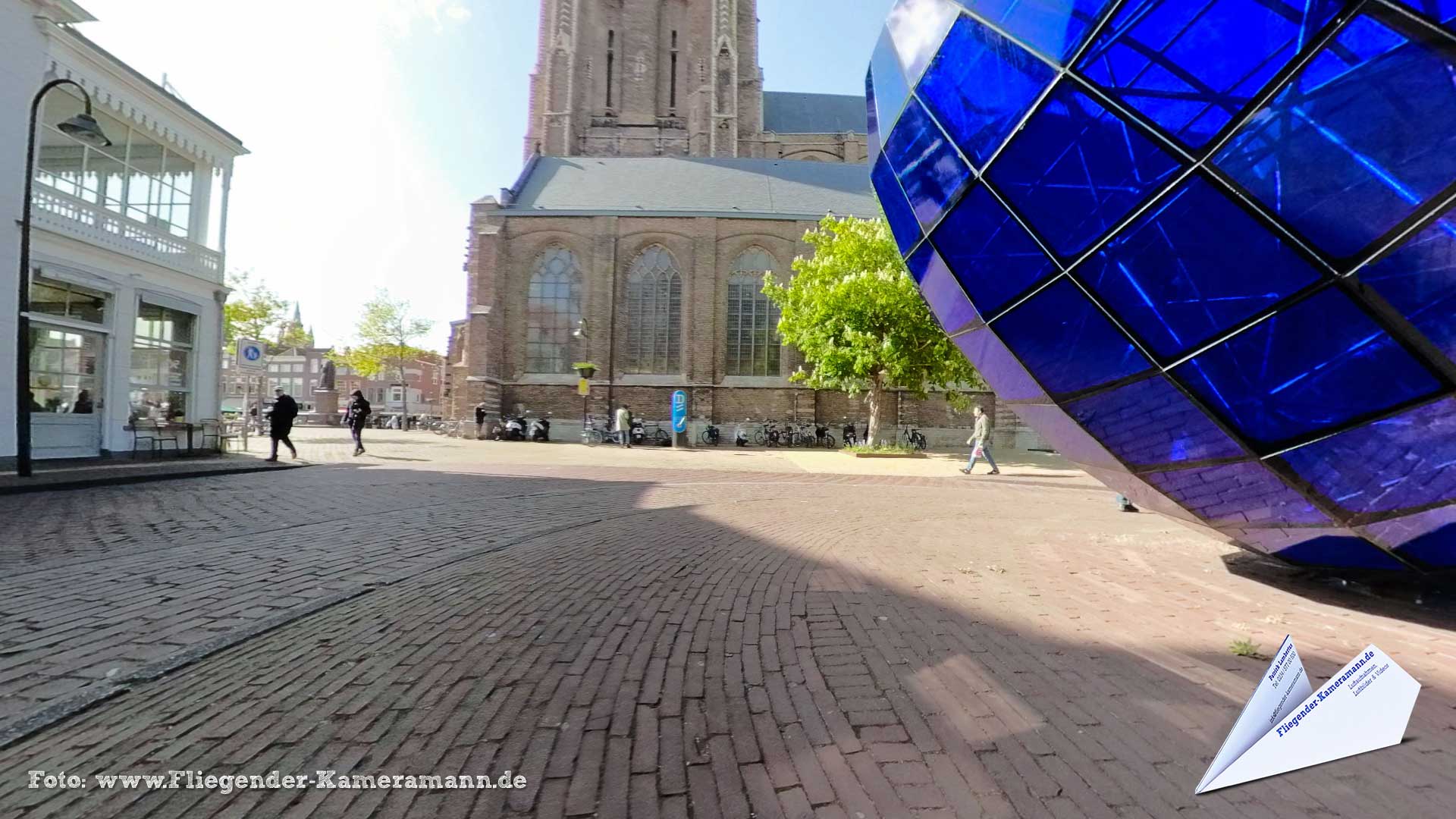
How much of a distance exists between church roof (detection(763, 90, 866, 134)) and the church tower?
835 centimetres

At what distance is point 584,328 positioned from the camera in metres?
30.4

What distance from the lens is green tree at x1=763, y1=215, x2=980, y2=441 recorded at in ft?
64.5

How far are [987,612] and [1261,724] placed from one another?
1.95m

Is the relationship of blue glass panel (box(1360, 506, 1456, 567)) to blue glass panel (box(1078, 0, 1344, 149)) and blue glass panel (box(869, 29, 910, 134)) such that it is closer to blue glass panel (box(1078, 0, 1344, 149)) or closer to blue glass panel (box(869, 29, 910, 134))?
blue glass panel (box(1078, 0, 1344, 149))

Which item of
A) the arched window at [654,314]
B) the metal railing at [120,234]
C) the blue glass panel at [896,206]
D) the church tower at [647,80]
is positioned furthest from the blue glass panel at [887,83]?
the church tower at [647,80]

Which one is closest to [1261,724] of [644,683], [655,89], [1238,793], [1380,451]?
[1238,793]

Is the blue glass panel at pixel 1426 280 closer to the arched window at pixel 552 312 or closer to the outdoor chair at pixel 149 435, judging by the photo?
the outdoor chair at pixel 149 435

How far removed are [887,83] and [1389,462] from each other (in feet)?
11.0

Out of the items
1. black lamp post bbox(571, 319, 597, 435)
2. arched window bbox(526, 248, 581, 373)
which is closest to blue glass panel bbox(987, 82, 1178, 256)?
black lamp post bbox(571, 319, 597, 435)

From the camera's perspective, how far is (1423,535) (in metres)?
3.29

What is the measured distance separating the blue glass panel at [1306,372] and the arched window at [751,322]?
27.8 metres

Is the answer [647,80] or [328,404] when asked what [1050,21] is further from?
[647,80]

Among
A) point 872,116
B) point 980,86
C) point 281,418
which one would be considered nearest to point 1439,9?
point 980,86

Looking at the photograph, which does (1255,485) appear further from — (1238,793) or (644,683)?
(644,683)
